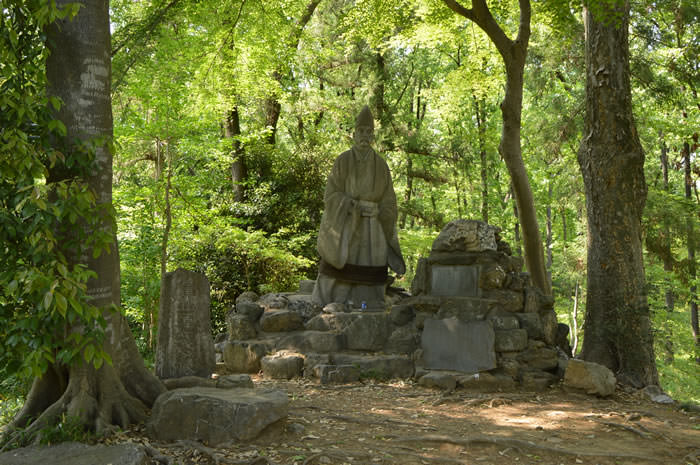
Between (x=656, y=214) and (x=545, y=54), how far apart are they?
5070 millimetres

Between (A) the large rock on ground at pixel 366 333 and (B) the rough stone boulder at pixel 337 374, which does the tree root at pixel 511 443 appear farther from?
(A) the large rock on ground at pixel 366 333

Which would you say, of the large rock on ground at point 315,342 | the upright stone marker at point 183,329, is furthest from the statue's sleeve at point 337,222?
the upright stone marker at point 183,329

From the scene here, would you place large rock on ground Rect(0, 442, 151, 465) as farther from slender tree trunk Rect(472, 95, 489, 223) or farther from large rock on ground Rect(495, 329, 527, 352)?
slender tree trunk Rect(472, 95, 489, 223)

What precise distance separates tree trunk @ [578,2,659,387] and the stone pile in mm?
695

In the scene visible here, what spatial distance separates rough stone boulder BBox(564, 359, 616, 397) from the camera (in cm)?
659

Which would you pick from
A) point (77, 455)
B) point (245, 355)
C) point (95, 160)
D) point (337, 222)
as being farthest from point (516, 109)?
point (77, 455)

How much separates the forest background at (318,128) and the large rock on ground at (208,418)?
3.02 meters

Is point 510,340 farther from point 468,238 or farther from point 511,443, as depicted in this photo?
point 511,443

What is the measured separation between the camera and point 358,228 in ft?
29.2

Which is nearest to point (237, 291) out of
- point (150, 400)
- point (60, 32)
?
point (150, 400)

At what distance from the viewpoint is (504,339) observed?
7184 mm

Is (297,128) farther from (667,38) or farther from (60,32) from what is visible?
(60,32)

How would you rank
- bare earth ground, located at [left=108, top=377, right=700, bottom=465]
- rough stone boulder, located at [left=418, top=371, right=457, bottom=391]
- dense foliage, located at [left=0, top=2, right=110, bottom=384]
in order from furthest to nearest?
1. rough stone boulder, located at [left=418, top=371, right=457, bottom=391]
2. bare earth ground, located at [left=108, top=377, right=700, bottom=465]
3. dense foliage, located at [left=0, top=2, right=110, bottom=384]

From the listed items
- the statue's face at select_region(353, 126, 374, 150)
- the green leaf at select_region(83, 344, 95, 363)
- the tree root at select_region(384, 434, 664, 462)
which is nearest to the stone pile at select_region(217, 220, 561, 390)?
the statue's face at select_region(353, 126, 374, 150)
